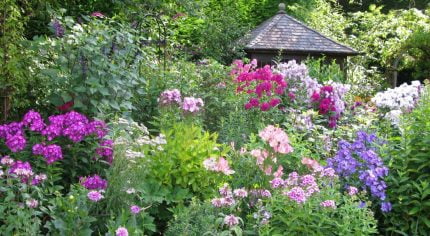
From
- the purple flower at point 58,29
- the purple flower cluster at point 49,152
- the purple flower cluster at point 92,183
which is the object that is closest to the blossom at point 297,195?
the purple flower cluster at point 92,183

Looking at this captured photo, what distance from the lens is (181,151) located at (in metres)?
3.73

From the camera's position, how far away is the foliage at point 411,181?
3.95 m

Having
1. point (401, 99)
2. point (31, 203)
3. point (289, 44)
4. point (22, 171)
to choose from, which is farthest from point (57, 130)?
point (289, 44)

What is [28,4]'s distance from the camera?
17.6 feet

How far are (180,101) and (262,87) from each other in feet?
4.67

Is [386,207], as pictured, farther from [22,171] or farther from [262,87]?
[22,171]

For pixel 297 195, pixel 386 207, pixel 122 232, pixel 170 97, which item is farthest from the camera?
pixel 170 97

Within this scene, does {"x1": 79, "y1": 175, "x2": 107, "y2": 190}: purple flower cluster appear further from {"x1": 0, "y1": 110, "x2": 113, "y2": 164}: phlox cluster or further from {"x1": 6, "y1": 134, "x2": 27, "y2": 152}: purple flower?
{"x1": 6, "y1": 134, "x2": 27, "y2": 152}: purple flower

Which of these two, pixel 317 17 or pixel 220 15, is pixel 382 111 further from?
pixel 317 17

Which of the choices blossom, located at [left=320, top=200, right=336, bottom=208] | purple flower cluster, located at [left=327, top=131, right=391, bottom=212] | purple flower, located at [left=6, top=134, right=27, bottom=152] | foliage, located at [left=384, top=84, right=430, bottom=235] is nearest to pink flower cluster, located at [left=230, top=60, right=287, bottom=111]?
purple flower cluster, located at [left=327, top=131, right=391, bottom=212]

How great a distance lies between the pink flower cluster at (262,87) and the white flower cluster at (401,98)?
113 cm

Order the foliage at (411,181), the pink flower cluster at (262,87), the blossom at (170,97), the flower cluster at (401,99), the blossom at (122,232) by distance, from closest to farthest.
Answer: the blossom at (122,232) → the foliage at (411,181) → the blossom at (170,97) → the pink flower cluster at (262,87) → the flower cluster at (401,99)

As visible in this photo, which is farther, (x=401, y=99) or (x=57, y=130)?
(x=401, y=99)

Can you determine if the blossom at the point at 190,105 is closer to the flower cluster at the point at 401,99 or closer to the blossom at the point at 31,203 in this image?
the blossom at the point at 31,203
